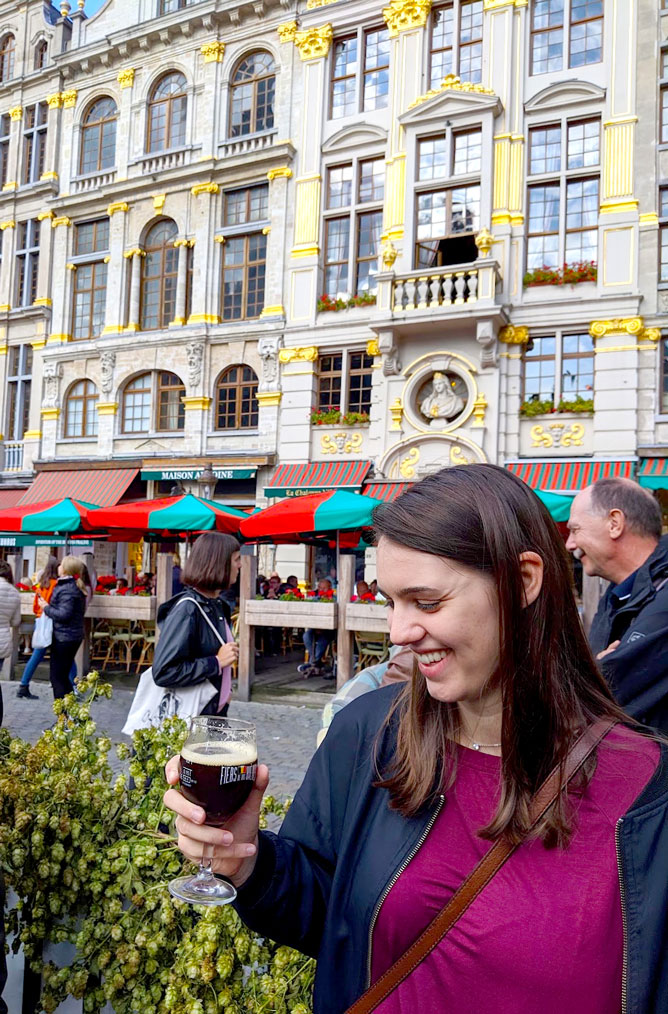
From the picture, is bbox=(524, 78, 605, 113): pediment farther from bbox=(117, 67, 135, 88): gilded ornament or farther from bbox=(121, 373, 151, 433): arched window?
bbox=(121, 373, 151, 433): arched window

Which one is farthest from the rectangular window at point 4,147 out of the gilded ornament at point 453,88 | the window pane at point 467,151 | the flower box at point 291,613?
the flower box at point 291,613

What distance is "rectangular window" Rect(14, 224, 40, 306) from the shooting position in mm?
22438

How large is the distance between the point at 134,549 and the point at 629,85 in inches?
648

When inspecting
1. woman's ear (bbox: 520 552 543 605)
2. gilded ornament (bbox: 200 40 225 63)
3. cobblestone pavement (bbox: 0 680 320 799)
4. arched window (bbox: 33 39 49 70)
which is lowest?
cobblestone pavement (bbox: 0 680 320 799)

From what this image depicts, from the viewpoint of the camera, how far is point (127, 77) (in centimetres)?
2058

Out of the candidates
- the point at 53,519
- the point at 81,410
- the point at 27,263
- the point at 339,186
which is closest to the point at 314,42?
the point at 339,186

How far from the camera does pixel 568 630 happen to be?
1411 millimetres

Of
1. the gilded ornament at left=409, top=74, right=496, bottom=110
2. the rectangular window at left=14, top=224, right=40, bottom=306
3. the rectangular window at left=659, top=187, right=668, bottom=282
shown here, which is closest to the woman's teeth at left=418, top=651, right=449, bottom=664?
the rectangular window at left=659, top=187, right=668, bottom=282

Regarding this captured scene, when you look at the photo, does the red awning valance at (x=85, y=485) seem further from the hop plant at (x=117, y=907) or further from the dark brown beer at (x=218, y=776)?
the dark brown beer at (x=218, y=776)

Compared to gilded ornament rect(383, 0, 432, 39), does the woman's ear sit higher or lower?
lower

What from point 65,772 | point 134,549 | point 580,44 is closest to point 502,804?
point 65,772

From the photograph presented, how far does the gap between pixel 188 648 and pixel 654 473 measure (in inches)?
498

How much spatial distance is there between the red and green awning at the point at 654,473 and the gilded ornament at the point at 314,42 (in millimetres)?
12620

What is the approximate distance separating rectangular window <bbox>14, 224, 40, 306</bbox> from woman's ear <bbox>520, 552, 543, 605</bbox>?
23835mm
